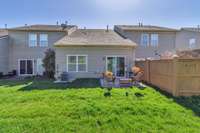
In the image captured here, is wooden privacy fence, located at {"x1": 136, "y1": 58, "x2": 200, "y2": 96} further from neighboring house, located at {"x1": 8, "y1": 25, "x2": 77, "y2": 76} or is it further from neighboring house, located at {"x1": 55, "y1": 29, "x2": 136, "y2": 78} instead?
neighboring house, located at {"x1": 8, "y1": 25, "x2": 77, "y2": 76}

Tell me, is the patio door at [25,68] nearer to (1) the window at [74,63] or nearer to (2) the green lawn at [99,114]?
(1) the window at [74,63]

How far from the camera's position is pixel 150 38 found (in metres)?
28.6

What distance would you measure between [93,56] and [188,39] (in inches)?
709

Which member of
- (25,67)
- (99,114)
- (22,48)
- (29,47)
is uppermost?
(29,47)

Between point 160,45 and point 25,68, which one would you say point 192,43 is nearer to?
point 160,45

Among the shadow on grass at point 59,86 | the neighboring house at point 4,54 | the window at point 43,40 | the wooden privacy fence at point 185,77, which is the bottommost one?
the shadow on grass at point 59,86

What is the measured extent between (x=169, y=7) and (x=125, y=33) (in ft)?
36.4

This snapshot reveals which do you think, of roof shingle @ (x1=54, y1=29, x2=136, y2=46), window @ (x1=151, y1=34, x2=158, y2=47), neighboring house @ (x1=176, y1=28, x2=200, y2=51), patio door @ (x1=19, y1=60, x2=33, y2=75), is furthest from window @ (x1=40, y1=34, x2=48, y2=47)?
neighboring house @ (x1=176, y1=28, x2=200, y2=51)

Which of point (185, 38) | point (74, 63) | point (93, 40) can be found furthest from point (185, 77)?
point (185, 38)

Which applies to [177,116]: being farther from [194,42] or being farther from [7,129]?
[194,42]

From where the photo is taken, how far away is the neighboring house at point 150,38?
28188mm

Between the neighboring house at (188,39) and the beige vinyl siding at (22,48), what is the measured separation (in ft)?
56.4

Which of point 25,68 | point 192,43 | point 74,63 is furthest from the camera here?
point 192,43

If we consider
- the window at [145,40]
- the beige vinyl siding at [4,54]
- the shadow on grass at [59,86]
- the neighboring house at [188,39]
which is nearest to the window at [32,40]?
the beige vinyl siding at [4,54]
